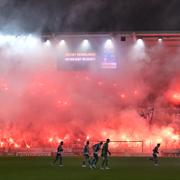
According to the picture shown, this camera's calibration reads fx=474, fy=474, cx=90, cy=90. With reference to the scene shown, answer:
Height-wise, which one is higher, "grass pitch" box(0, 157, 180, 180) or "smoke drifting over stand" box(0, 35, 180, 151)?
"smoke drifting over stand" box(0, 35, 180, 151)

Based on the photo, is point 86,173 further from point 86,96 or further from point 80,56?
point 86,96

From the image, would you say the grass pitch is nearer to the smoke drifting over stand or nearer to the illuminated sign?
the illuminated sign

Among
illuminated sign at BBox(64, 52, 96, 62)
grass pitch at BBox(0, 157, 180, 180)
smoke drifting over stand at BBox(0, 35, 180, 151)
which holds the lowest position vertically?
grass pitch at BBox(0, 157, 180, 180)

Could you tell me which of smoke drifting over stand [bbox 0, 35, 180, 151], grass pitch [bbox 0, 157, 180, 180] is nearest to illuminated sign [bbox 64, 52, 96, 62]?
→ smoke drifting over stand [bbox 0, 35, 180, 151]

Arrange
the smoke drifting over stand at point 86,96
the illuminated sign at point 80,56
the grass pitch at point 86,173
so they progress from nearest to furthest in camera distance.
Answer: the grass pitch at point 86,173 < the illuminated sign at point 80,56 < the smoke drifting over stand at point 86,96

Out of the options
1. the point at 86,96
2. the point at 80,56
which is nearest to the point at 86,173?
the point at 80,56

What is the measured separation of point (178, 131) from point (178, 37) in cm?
1108

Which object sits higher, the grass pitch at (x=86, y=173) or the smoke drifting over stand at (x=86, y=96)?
the smoke drifting over stand at (x=86, y=96)

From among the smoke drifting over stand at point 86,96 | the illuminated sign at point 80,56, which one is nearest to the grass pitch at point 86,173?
the illuminated sign at point 80,56

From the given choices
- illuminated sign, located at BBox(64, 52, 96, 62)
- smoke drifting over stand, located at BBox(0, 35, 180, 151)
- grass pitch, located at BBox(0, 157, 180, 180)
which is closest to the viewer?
grass pitch, located at BBox(0, 157, 180, 180)

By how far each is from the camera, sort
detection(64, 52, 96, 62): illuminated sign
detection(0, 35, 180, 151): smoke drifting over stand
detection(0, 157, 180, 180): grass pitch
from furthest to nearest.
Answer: detection(0, 35, 180, 151): smoke drifting over stand
detection(64, 52, 96, 62): illuminated sign
detection(0, 157, 180, 180): grass pitch

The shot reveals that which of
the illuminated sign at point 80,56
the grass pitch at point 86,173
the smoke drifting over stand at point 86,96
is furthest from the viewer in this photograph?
the smoke drifting over stand at point 86,96

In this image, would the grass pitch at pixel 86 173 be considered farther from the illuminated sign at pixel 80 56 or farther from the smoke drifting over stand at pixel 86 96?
the smoke drifting over stand at pixel 86 96

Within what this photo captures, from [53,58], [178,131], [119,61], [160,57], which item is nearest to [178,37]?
[160,57]
